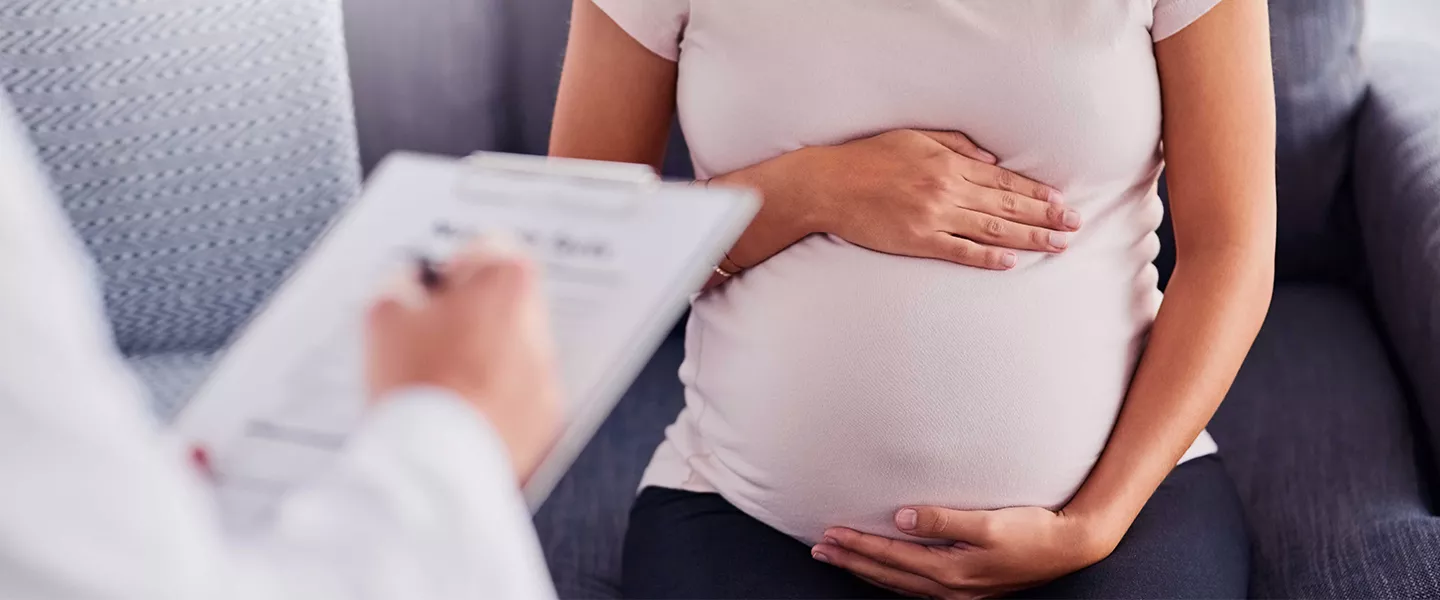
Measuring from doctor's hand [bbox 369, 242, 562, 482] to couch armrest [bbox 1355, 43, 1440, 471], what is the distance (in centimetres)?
91

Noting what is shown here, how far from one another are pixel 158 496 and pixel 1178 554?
2.43 ft

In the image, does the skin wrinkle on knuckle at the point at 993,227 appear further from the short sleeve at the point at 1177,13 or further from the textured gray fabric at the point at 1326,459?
the textured gray fabric at the point at 1326,459

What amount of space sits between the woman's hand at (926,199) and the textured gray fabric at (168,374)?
2.24 ft

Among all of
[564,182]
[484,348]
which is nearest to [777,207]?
[564,182]

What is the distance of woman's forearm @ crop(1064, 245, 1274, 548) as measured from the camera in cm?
85

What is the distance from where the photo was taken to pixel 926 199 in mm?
855

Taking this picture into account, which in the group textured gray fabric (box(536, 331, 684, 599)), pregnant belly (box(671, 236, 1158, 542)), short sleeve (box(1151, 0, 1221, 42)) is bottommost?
textured gray fabric (box(536, 331, 684, 599))

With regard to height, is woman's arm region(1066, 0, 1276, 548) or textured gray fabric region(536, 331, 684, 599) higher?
woman's arm region(1066, 0, 1276, 548)

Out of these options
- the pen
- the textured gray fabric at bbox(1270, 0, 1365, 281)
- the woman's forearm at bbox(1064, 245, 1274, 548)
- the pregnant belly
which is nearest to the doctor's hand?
the pen

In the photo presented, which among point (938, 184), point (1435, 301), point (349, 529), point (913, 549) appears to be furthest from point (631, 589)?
point (1435, 301)

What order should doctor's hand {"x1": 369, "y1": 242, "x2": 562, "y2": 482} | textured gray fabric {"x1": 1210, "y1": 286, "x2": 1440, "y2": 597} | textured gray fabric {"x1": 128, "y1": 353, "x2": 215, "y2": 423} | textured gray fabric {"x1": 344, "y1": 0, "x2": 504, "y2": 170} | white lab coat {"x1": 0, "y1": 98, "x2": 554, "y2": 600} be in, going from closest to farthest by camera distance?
white lab coat {"x1": 0, "y1": 98, "x2": 554, "y2": 600}
doctor's hand {"x1": 369, "y1": 242, "x2": 562, "y2": 482}
textured gray fabric {"x1": 1210, "y1": 286, "x2": 1440, "y2": 597}
textured gray fabric {"x1": 128, "y1": 353, "x2": 215, "y2": 423}
textured gray fabric {"x1": 344, "y1": 0, "x2": 504, "y2": 170}

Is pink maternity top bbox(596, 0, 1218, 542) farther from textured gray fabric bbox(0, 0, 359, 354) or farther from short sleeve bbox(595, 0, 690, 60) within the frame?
textured gray fabric bbox(0, 0, 359, 354)

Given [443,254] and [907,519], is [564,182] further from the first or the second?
[907,519]

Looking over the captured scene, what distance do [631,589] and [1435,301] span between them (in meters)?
0.77
